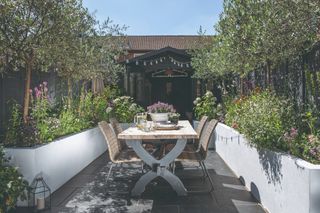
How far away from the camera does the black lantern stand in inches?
157

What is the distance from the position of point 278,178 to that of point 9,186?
291 cm

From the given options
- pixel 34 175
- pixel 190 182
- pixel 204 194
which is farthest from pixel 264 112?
pixel 34 175

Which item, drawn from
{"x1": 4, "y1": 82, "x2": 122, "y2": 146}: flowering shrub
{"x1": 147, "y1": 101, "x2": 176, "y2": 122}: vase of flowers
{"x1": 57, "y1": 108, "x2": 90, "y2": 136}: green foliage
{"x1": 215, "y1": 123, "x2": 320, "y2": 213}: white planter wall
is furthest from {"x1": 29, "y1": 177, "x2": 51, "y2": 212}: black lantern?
{"x1": 215, "y1": 123, "x2": 320, "y2": 213}: white planter wall

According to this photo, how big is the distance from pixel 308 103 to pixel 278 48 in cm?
103

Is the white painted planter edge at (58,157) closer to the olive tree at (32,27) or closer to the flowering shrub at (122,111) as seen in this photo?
the olive tree at (32,27)

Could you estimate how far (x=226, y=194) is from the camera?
464 cm

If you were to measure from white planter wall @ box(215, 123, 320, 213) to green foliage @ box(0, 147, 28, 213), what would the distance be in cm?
282

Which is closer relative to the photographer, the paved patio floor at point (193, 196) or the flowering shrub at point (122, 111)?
the paved patio floor at point (193, 196)

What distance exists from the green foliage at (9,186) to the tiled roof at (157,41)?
20143 millimetres

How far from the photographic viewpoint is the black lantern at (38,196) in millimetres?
3998

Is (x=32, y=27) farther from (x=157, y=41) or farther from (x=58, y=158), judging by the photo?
(x=157, y=41)

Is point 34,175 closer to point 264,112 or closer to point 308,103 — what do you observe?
point 264,112

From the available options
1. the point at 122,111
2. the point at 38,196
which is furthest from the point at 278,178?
the point at 122,111

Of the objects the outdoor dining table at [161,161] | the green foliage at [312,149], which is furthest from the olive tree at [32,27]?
the green foliage at [312,149]
